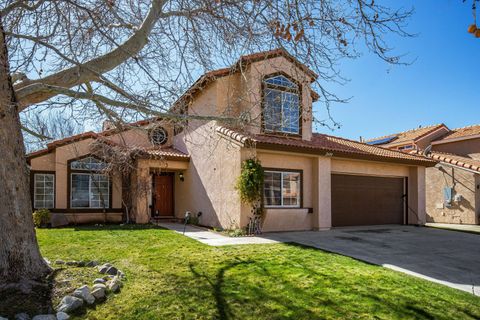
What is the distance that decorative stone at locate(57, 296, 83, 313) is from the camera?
516 centimetres

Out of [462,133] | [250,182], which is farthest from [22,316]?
[462,133]

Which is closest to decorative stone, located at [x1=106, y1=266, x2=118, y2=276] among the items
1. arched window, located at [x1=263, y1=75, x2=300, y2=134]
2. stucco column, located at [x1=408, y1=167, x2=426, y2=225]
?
arched window, located at [x1=263, y1=75, x2=300, y2=134]

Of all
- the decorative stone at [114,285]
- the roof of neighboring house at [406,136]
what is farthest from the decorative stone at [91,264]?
the roof of neighboring house at [406,136]

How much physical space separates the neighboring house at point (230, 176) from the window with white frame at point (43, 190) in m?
0.04

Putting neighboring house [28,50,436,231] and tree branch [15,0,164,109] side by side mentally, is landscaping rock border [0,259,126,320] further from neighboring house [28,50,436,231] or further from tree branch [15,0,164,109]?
neighboring house [28,50,436,231]

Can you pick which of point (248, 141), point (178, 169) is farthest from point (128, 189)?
point (248, 141)

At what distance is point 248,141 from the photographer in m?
13.0

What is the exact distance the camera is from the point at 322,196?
49.8ft

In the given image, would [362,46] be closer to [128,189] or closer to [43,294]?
[43,294]

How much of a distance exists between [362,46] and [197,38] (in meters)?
3.63

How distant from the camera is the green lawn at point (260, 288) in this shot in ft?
17.7

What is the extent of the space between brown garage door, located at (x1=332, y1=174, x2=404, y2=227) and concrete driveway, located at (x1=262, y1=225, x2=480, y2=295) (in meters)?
1.40

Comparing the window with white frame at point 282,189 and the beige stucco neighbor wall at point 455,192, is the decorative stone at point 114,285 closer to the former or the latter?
the window with white frame at point 282,189

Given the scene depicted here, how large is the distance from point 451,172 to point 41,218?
22839 millimetres
